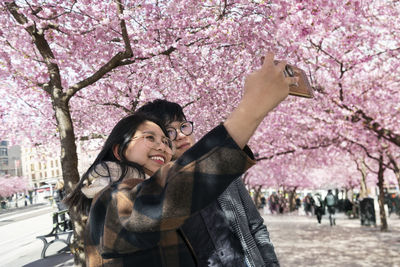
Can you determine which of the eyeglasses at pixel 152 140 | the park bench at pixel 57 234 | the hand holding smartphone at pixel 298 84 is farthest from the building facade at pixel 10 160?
the hand holding smartphone at pixel 298 84

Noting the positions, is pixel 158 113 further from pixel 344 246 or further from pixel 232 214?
pixel 344 246

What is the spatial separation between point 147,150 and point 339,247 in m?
12.5

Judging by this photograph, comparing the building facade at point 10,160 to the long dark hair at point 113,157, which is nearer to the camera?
the long dark hair at point 113,157

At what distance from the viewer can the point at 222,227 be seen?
6.15ft

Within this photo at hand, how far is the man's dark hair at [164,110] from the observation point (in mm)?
2363

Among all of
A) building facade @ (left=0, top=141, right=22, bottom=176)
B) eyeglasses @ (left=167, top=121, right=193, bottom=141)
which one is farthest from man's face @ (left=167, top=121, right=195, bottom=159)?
building facade @ (left=0, top=141, right=22, bottom=176)

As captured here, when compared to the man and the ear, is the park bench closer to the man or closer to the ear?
the man

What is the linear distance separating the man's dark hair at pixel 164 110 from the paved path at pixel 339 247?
338 inches

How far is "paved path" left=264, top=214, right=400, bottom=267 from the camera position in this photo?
9922 millimetres

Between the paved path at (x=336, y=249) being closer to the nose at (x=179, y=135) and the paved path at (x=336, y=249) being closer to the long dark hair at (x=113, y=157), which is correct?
the nose at (x=179, y=135)

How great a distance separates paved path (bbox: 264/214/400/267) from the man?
8.37 metres

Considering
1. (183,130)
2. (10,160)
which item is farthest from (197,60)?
(10,160)

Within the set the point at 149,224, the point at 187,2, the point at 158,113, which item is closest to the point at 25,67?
the point at 187,2

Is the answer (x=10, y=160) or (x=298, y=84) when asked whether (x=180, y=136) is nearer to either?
(x=298, y=84)
